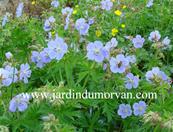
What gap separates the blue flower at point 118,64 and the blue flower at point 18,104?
0.45 m

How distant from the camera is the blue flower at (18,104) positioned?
6.79 feet

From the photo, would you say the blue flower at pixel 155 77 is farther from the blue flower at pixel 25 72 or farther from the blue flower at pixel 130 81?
the blue flower at pixel 25 72

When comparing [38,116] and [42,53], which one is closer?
[38,116]

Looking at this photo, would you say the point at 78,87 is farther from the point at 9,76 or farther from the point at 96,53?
the point at 9,76

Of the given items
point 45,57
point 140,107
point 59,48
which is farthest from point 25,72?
point 140,107

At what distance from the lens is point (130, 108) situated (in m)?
2.31

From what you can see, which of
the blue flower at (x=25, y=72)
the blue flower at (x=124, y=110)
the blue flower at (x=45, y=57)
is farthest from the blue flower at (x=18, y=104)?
the blue flower at (x=124, y=110)

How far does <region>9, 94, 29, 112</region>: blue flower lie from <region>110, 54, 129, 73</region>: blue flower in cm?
45

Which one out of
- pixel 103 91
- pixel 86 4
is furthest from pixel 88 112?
pixel 86 4

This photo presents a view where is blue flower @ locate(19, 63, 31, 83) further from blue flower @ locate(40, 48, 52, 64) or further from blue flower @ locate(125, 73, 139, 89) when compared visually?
blue flower @ locate(125, 73, 139, 89)

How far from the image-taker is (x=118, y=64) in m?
2.14

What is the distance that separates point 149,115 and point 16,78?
0.77 m

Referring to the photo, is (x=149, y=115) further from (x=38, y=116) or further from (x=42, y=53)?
(x=42, y=53)

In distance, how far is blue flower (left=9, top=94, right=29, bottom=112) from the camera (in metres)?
2.07
